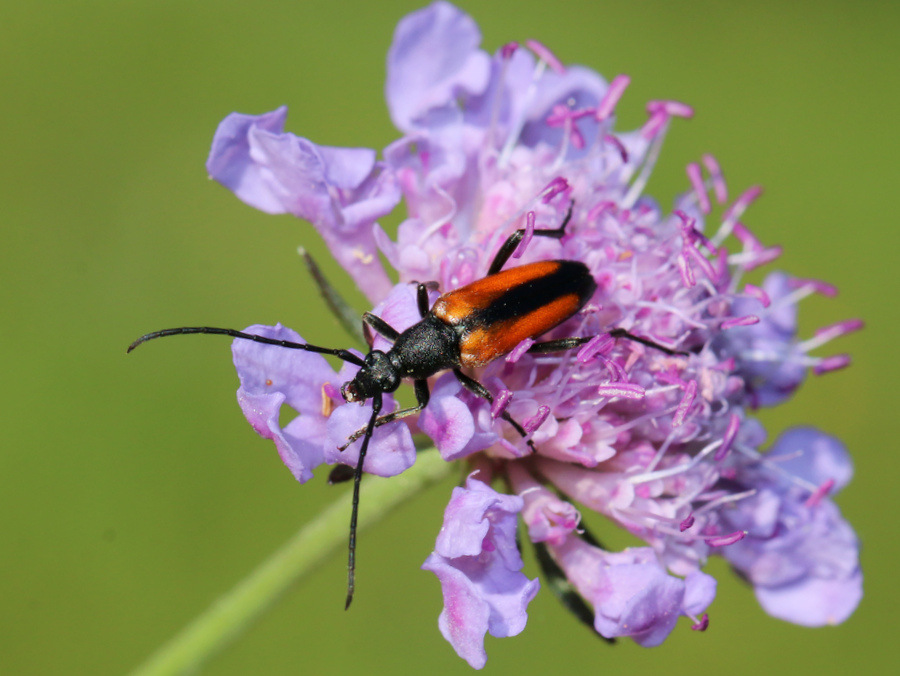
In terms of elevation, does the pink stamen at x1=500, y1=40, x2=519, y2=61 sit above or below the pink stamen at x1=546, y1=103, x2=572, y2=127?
above

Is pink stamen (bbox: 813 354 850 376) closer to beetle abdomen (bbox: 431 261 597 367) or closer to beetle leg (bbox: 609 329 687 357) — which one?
beetle leg (bbox: 609 329 687 357)

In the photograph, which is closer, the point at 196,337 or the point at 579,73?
the point at 579,73

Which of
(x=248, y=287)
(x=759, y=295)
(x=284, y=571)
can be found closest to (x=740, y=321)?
(x=759, y=295)

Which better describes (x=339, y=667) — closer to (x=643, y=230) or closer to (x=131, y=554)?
(x=131, y=554)

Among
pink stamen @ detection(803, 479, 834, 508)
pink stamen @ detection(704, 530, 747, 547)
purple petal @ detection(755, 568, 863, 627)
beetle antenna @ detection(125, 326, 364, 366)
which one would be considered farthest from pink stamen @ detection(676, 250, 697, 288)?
purple petal @ detection(755, 568, 863, 627)

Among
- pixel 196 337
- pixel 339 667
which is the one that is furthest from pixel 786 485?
pixel 196 337

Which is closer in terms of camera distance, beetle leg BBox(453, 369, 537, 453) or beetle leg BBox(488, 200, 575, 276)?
beetle leg BBox(453, 369, 537, 453)

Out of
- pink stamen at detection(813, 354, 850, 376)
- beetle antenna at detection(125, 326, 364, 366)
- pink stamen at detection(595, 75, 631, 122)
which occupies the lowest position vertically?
pink stamen at detection(813, 354, 850, 376)

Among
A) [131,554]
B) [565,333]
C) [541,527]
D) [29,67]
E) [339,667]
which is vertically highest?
[29,67]
